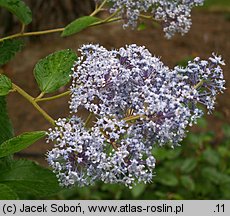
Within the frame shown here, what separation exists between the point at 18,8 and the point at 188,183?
1924mm

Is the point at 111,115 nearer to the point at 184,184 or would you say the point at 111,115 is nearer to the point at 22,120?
the point at 184,184

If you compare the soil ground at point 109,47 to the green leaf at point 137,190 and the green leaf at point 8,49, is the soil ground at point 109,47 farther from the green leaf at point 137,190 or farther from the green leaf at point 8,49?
the green leaf at point 8,49

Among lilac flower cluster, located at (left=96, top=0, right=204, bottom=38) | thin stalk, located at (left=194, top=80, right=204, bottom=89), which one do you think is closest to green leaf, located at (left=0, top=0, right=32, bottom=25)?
lilac flower cluster, located at (left=96, top=0, right=204, bottom=38)

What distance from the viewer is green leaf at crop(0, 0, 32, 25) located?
1.70 metres

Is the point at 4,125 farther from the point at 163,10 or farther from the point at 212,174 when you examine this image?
the point at 212,174

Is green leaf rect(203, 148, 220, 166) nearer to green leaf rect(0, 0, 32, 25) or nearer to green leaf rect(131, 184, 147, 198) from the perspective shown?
green leaf rect(131, 184, 147, 198)

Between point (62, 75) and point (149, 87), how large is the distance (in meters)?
0.32

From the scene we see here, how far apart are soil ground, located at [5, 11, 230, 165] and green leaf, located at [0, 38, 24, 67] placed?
1986 millimetres

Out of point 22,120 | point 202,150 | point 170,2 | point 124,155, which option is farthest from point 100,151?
point 22,120

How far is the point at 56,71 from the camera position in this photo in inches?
58.8

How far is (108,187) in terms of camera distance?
336 centimetres

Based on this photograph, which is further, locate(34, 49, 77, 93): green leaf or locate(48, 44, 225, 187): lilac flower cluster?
locate(34, 49, 77, 93): green leaf

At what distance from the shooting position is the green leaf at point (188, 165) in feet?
11.3

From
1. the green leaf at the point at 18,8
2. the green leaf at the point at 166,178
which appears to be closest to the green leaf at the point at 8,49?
the green leaf at the point at 18,8
